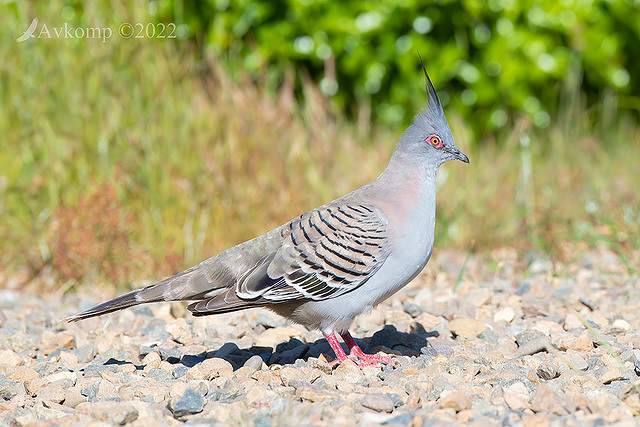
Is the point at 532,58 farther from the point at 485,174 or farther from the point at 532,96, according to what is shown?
the point at 485,174

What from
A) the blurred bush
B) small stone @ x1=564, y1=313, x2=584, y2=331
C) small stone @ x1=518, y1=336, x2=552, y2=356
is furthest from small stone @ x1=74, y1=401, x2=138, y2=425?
the blurred bush

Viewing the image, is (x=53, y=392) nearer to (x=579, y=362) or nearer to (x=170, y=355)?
(x=170, y=355)

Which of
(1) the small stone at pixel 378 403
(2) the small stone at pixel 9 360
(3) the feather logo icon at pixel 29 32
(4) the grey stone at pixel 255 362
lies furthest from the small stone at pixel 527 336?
(3) the feather logo icon at pixel 29 32

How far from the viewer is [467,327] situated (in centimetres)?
408

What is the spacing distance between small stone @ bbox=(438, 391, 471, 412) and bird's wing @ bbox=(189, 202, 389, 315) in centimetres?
86

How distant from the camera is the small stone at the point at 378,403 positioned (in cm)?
289

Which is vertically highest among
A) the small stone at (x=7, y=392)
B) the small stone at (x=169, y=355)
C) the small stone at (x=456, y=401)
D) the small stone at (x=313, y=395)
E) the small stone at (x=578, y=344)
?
the small stone at (x=7, y=392)

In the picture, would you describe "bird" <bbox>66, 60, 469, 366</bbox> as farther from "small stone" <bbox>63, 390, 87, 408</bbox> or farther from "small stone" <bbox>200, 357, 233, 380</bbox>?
"small stone" <bbox>63, 390, 87, 408</bbox>

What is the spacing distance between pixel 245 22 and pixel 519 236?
372 centimetres

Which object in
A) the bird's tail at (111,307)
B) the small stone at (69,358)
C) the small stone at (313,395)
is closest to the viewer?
the small stone at (313,395)

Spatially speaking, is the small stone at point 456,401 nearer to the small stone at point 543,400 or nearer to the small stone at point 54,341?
the small stone at point 543,400

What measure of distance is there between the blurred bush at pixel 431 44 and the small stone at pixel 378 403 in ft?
16.4

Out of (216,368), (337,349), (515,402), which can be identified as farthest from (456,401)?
(216,368)

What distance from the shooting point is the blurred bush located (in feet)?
25.5
